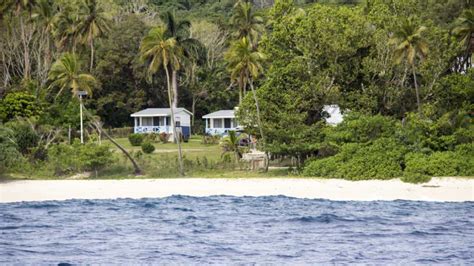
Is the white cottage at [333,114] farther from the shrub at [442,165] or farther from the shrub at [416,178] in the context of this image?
the shrub at [416,178]

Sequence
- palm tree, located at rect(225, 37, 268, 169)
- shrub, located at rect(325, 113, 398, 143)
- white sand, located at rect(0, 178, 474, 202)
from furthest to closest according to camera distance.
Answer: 1. palm tree, located at rect(225, 37, 268, 169)
2. shrub, located at rect(325, 113, 398, 143)
3. white sand, located at rect(0, 178, 474, 202)

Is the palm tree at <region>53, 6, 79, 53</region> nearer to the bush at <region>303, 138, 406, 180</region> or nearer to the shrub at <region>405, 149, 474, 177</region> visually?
the bush at <region>303, 138, 406, 180</region>

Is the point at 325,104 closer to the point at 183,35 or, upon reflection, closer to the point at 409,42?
the point at 409,42

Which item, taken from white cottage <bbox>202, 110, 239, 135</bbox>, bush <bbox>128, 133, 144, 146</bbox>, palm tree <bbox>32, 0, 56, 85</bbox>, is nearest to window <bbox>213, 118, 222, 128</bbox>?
white cottage <bbox>202, 110, 239, 135</bbox>

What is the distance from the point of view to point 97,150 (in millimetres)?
53750

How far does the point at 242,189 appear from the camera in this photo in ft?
160

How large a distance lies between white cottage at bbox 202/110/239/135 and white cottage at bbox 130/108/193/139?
94.5 inches

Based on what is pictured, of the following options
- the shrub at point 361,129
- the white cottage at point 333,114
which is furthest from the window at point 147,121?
the shrub at point 361,129

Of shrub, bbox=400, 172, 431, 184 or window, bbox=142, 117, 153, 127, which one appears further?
window, bbox=142, 117, 153, 127

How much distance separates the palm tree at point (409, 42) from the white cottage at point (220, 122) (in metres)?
33.8

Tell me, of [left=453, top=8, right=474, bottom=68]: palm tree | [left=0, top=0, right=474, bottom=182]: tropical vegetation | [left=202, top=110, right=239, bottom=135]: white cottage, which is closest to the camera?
[left=0, top=0, right=474, bottom=182]: tropical vegetation

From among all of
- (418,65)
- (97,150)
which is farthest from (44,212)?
(418,65)

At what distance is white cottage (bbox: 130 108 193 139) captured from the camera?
274 feet

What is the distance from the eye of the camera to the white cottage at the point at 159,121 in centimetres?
8356
